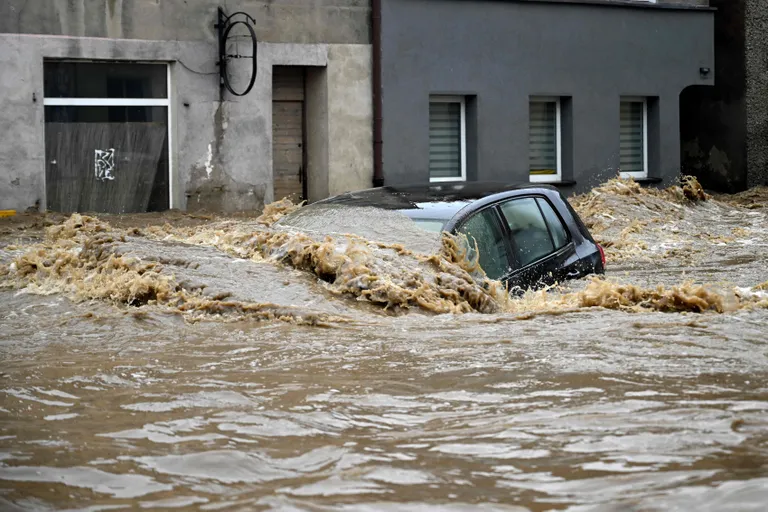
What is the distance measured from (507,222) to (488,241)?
0.97 ft

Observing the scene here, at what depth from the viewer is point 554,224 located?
916cm

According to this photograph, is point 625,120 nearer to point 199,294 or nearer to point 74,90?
point 74,90

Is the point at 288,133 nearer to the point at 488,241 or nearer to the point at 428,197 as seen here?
the point at 428,197

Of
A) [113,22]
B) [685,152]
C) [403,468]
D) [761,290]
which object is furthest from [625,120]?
[403,468]

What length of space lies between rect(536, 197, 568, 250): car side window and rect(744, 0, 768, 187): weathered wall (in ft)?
54.1

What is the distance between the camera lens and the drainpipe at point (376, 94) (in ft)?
64.5

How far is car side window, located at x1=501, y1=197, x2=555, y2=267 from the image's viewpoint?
8672 mm

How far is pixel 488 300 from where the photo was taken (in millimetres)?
8195

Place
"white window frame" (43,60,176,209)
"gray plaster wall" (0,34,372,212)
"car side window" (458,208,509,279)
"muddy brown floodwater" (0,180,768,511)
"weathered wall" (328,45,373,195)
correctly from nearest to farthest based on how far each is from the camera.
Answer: "muddy brown floodwater" (0,180,768,511), "car side window" (458,208,509,279), "gray plaster wall" (0,34,372,212), "white window frame" (43,60,176,209), "weathered wall" (328,45,373,195)

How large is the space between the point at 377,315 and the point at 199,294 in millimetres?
1420

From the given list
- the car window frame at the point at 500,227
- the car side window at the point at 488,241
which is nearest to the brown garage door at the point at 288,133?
the car window frame at the point at 500,227

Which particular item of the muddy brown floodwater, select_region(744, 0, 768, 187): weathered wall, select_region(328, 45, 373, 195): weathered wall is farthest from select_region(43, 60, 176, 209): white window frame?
select_region(744, 0, 768, 187): weathered wall

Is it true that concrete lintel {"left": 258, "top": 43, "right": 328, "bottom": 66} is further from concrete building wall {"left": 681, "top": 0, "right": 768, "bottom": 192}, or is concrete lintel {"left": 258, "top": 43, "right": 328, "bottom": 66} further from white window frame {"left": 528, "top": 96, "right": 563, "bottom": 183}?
concrete building wall {"left": 681, "top": 0, "right": 768, "bottom": 192}

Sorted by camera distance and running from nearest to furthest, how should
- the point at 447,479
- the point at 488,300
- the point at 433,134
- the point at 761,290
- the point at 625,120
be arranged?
the point at 447,479, the point at 488,300, the point at 761,290, the point at 433,134, the point at 625,120
